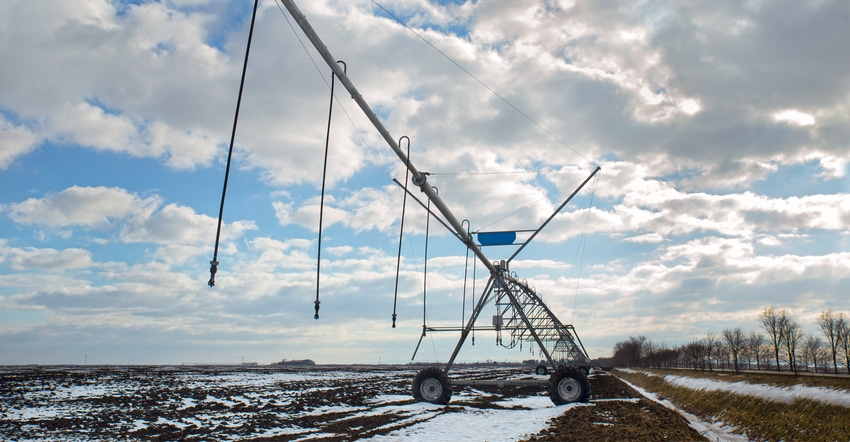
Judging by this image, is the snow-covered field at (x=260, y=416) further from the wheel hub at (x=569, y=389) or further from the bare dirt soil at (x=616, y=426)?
the bare dirt soil at (x=616, y=426)

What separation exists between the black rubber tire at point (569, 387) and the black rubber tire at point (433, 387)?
510 cm

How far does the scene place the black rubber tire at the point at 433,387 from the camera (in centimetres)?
2841

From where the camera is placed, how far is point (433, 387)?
2880 centimetres

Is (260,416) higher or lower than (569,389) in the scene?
lower

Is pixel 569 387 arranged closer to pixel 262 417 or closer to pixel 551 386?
pixel 551 386

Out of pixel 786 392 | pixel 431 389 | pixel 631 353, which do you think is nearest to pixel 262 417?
pixel 431 389

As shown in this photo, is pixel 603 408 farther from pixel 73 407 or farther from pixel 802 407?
pixel 73 407

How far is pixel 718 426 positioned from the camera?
26.2m

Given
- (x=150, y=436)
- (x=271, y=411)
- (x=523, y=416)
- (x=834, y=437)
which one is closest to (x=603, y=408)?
(x=523, y=416)

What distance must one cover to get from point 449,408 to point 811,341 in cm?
9121

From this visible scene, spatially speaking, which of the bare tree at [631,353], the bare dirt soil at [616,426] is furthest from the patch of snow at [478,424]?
the bare tree at [631,353]

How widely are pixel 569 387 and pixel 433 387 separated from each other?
21.8 ft

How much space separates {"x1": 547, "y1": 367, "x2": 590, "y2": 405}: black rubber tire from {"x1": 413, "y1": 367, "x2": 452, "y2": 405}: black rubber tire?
16.7ft

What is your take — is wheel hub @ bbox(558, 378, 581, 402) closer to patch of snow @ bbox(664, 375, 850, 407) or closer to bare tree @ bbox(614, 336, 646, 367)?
patch of snow @ bbox(664, 375, 850, 407)
